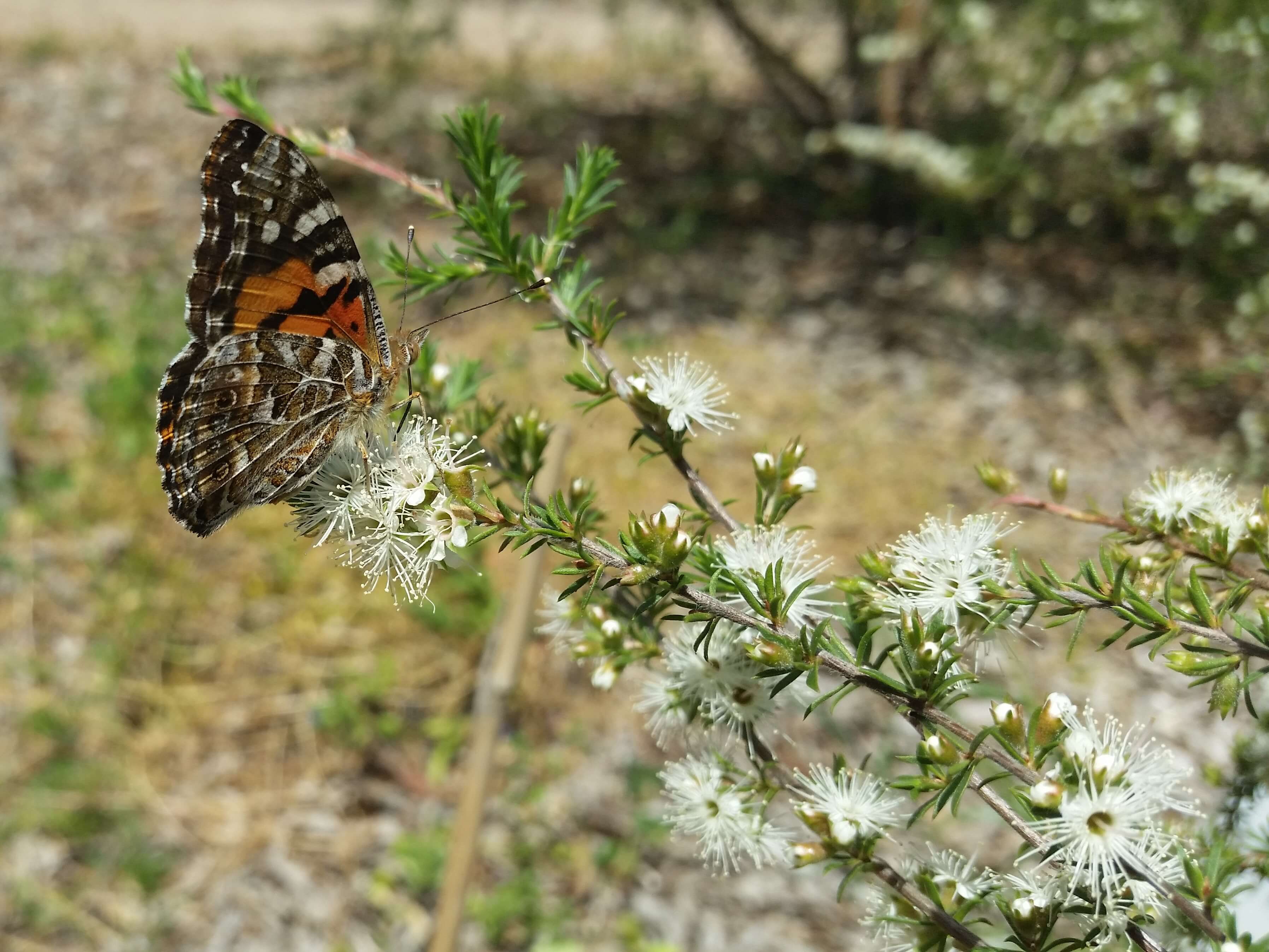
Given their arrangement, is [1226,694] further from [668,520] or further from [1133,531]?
[668,520]

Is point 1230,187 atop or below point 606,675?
atop

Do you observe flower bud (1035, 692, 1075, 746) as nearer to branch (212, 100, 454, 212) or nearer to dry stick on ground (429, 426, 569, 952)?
branch (212, 100, 454, 212)

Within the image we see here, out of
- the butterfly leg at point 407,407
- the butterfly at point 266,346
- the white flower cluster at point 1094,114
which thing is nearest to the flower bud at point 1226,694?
the butterfly leg at point 407,407

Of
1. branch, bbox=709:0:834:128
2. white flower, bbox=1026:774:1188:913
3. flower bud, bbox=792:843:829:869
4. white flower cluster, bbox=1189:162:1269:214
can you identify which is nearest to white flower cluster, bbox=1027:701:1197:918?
white flower, bbox=1026:774:1188:913

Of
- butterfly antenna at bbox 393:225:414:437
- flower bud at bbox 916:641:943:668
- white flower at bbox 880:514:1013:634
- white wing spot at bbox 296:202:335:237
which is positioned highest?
white wing spot at bbox 296:202:335:237

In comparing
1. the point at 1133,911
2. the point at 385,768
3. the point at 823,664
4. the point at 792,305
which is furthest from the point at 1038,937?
the point at 792,305

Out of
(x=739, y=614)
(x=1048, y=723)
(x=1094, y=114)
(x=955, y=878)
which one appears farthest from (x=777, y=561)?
(x=1094, y=114)
